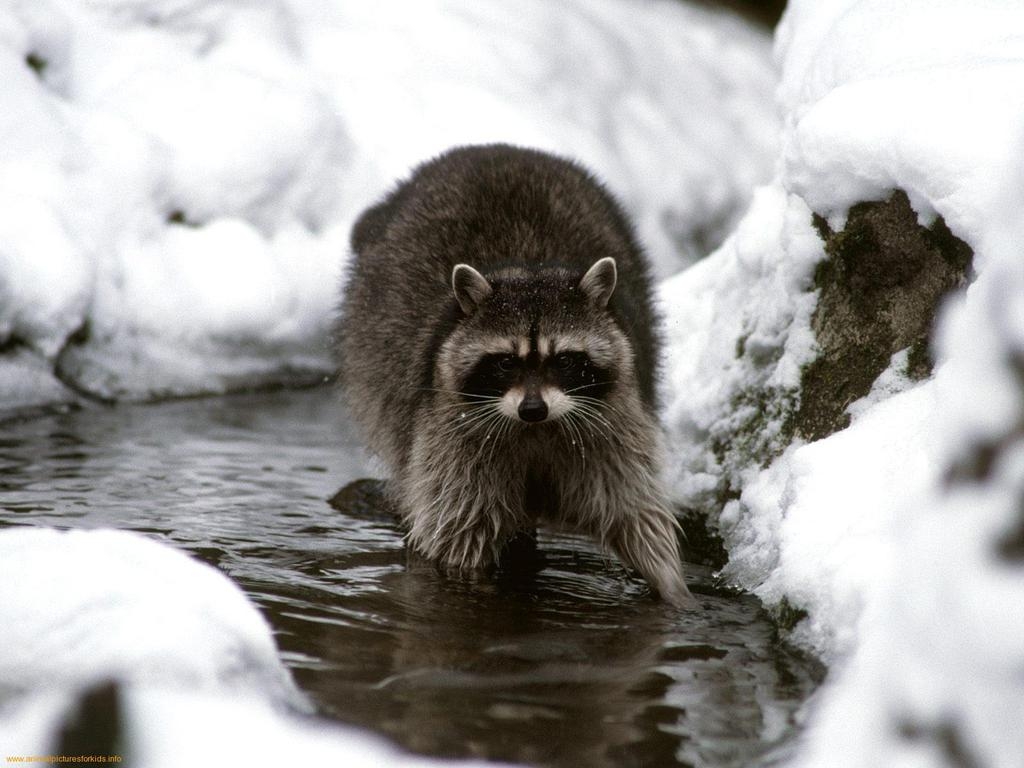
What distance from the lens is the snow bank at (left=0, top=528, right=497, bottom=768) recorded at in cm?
233

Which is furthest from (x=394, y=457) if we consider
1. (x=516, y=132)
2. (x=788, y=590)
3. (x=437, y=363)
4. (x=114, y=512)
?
(x=516, y=132)

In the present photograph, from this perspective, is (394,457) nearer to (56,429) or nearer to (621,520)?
(621,520)

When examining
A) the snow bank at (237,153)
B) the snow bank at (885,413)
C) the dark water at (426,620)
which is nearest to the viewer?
the snow bank at (885,413)

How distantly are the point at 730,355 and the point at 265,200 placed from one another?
3.23 metres

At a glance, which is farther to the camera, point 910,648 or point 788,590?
point 788,590

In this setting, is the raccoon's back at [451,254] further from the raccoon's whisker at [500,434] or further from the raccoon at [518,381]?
the raccoon's whisker at [500,434]

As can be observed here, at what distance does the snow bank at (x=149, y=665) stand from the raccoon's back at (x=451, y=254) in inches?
66.8

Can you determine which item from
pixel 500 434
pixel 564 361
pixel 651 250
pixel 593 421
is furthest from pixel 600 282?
pixel 651 250

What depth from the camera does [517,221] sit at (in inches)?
181

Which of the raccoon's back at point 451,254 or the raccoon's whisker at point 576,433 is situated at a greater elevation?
the raccoon's back at point 451,254

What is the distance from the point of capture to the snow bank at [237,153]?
19.7ft

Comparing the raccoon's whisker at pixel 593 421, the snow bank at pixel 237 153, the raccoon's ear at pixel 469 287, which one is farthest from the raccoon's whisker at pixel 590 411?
the snow bank at pixel 237 153

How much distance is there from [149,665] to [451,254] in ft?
7.90

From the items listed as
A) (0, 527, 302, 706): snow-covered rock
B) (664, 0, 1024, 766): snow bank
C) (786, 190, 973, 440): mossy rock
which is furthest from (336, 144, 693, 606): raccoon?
(0, 527, 302, 706): snow-covered rock
